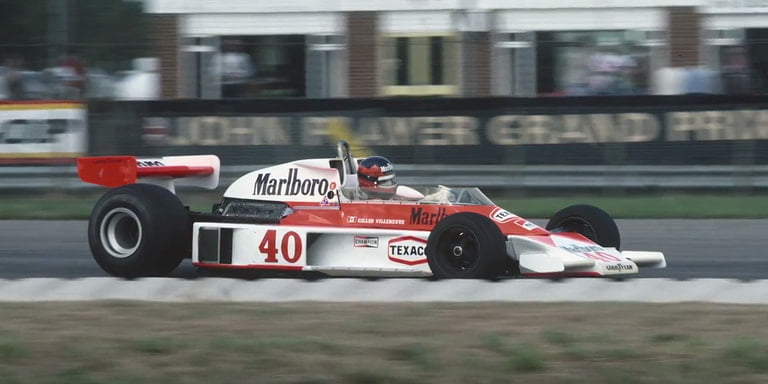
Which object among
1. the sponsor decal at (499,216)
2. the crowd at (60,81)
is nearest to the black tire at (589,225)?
the sponsor decal at (499,216)

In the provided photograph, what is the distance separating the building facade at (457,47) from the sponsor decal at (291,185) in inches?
255

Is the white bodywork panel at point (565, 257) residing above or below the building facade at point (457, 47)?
below

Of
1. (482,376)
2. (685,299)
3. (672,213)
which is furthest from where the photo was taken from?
(672,213)

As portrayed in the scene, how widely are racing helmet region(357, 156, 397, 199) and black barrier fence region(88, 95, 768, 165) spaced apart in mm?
5919

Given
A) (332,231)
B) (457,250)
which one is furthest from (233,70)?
(457,250)

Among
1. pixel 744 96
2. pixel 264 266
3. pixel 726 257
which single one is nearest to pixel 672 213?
pixel 744 96

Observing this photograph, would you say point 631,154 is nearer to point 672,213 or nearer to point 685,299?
point 672,213

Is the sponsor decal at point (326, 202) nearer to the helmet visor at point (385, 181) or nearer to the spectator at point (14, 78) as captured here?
the helmet visor at point (385, 181)

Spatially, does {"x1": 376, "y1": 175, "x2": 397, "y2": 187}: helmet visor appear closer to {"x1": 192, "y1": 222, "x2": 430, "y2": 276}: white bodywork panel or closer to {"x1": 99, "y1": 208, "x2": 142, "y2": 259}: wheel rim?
{"x1": 192, "y1": 222, "x2": 430, "y2": 276}: white bodywork panel

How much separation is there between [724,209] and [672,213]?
622 millimetres

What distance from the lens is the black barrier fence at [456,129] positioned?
1477cm

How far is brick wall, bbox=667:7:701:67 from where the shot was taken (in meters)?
15.6

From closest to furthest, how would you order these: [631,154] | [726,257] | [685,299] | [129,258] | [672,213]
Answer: [685,299], [129,258], [726,257], [672,213], [631,154]

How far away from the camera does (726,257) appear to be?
33.3ft
